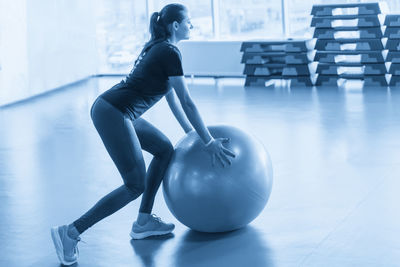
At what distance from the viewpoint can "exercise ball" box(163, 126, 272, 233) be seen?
13.2 feet

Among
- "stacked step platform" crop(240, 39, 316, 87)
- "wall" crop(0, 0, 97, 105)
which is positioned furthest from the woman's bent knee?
"stacked step platform" crop(240, 39, 316, 87)

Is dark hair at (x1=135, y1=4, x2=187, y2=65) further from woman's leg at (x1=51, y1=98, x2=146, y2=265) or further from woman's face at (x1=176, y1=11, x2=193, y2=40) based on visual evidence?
woman's leg at (x1=51, y1=98, x2=146, y2=265)

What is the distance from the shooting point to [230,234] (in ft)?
14.0

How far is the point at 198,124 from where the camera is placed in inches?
153

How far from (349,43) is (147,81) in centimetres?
631

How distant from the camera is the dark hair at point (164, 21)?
3.95 m

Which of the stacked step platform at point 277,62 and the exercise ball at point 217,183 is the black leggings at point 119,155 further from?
the stacked step platform at point 277,62

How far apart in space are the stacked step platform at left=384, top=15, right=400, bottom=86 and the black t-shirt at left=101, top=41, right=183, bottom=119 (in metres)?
5.95

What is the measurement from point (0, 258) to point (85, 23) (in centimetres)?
759

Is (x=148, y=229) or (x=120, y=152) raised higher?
(x=120, y=152)

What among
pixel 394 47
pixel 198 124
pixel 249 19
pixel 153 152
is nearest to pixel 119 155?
pixel 153 152

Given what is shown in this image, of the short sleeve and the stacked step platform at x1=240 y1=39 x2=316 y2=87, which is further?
the stacked step platform at x1=240 y1=39 x2=316 y2=87

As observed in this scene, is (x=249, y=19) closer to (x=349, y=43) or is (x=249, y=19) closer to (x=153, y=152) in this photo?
(x=349, y=43)

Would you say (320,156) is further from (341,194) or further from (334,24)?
(334,24)
